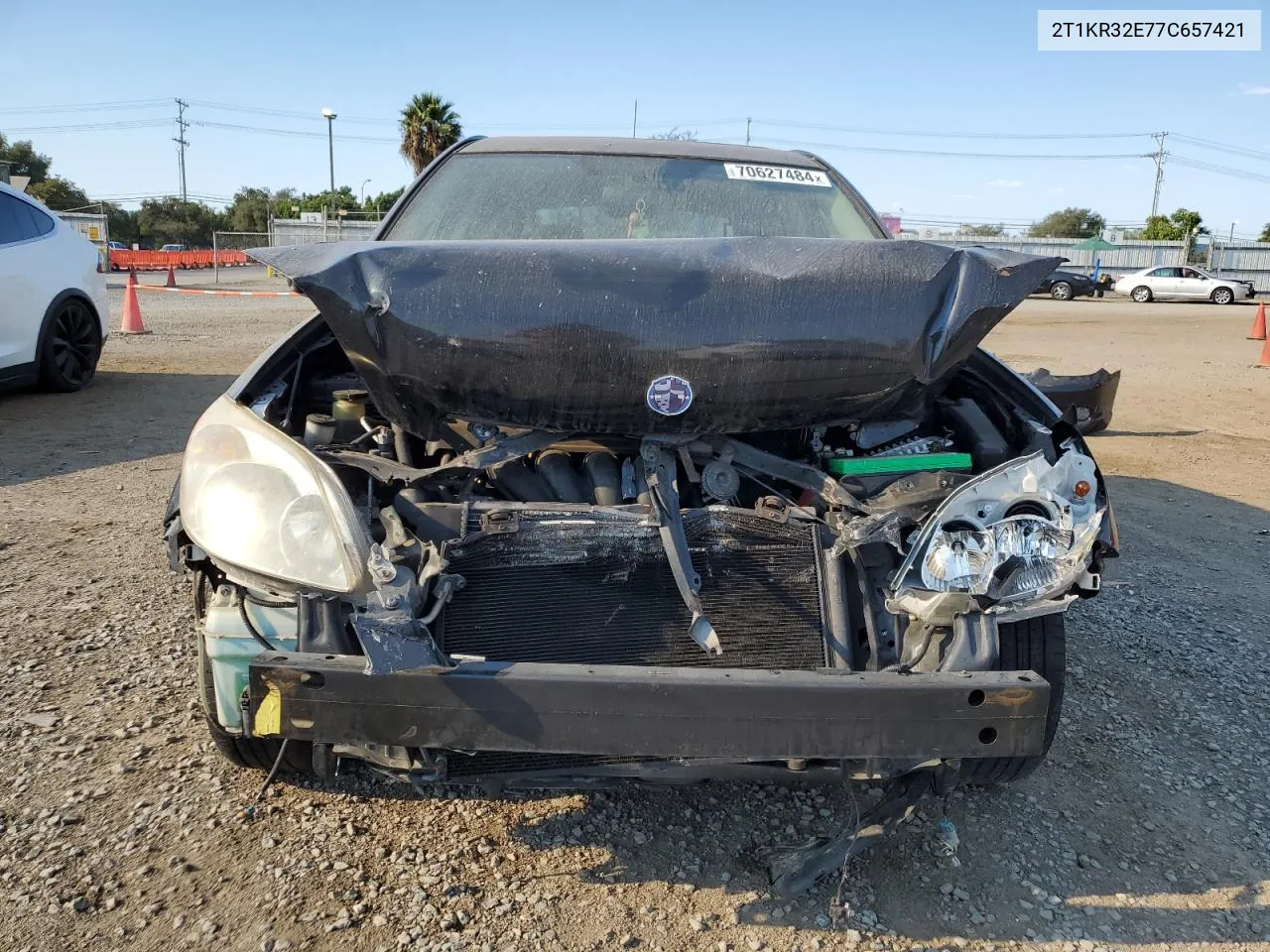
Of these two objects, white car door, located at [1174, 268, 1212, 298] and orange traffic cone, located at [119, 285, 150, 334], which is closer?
orange traffic cone, located at [119, 285, 150, 334]

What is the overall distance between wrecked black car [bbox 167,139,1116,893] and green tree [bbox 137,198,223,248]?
2283 inches

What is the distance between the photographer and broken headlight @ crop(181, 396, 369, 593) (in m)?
1.96

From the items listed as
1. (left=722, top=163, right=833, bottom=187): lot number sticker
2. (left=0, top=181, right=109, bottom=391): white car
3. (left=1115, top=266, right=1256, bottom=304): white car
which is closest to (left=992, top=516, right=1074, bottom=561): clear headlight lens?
(left=722, top=163, right=833, bottom=187): lot number sticker

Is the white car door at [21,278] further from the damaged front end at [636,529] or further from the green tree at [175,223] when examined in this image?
the green tree at [175,223]

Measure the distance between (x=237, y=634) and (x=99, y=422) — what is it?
5.64 meters

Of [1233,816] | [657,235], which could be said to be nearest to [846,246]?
[657,235]

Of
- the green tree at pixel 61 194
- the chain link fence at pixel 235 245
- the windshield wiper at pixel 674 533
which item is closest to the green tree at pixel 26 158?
the green tree at pixel 61 194

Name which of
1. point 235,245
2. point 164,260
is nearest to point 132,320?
point 164,260

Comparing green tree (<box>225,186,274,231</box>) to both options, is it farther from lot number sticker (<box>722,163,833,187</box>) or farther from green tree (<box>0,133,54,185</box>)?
lot number sticker (<box>722,163,833,187</box>)

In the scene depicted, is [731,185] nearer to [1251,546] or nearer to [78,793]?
[78,793]

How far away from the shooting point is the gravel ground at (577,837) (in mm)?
2008

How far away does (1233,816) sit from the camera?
250 centimetres

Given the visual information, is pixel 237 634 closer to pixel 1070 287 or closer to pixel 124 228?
pixel 1070 287

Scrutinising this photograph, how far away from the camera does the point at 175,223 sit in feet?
177
